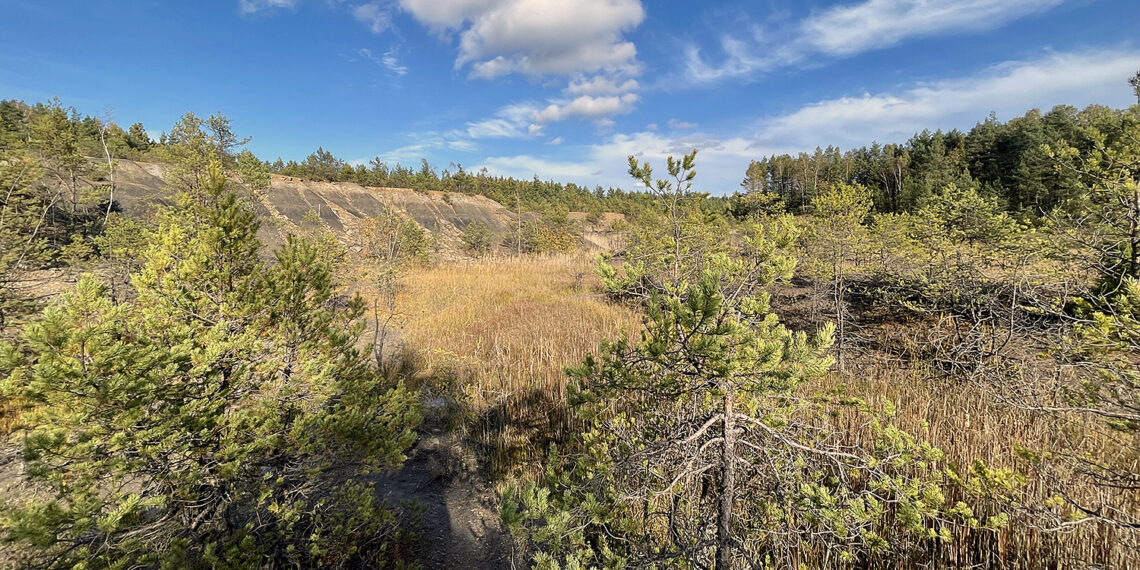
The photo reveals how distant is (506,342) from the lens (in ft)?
22.2

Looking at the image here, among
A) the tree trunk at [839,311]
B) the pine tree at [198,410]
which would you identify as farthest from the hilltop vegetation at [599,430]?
the tree trunk at [839,311]

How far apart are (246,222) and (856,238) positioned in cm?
765

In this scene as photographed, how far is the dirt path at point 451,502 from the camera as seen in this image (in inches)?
118

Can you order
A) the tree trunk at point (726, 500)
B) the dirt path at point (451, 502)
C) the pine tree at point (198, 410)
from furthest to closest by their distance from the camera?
the dirt path at point (451, 502) < the pine tree at point (198, 410) < the tree trunk at point (726, 500)

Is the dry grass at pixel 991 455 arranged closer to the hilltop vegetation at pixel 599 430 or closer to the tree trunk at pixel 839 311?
the hilltop vegetation at pixel 599 430

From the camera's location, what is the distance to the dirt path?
9.84 ft

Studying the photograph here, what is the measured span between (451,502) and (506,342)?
3.32m

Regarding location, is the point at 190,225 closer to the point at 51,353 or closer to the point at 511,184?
the point at 51,353

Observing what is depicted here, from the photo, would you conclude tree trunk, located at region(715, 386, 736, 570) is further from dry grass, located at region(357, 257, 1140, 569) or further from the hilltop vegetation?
dry grass, located at region(357, 257, 1140, 569)

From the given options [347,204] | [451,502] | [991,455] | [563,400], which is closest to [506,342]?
[563,400]

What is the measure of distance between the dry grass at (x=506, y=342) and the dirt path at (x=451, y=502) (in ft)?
1.07

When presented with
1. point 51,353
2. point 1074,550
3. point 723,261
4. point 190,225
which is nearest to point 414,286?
point 190,225

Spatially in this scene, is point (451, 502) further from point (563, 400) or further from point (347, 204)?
point (347, 204)

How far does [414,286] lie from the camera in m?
12.2
